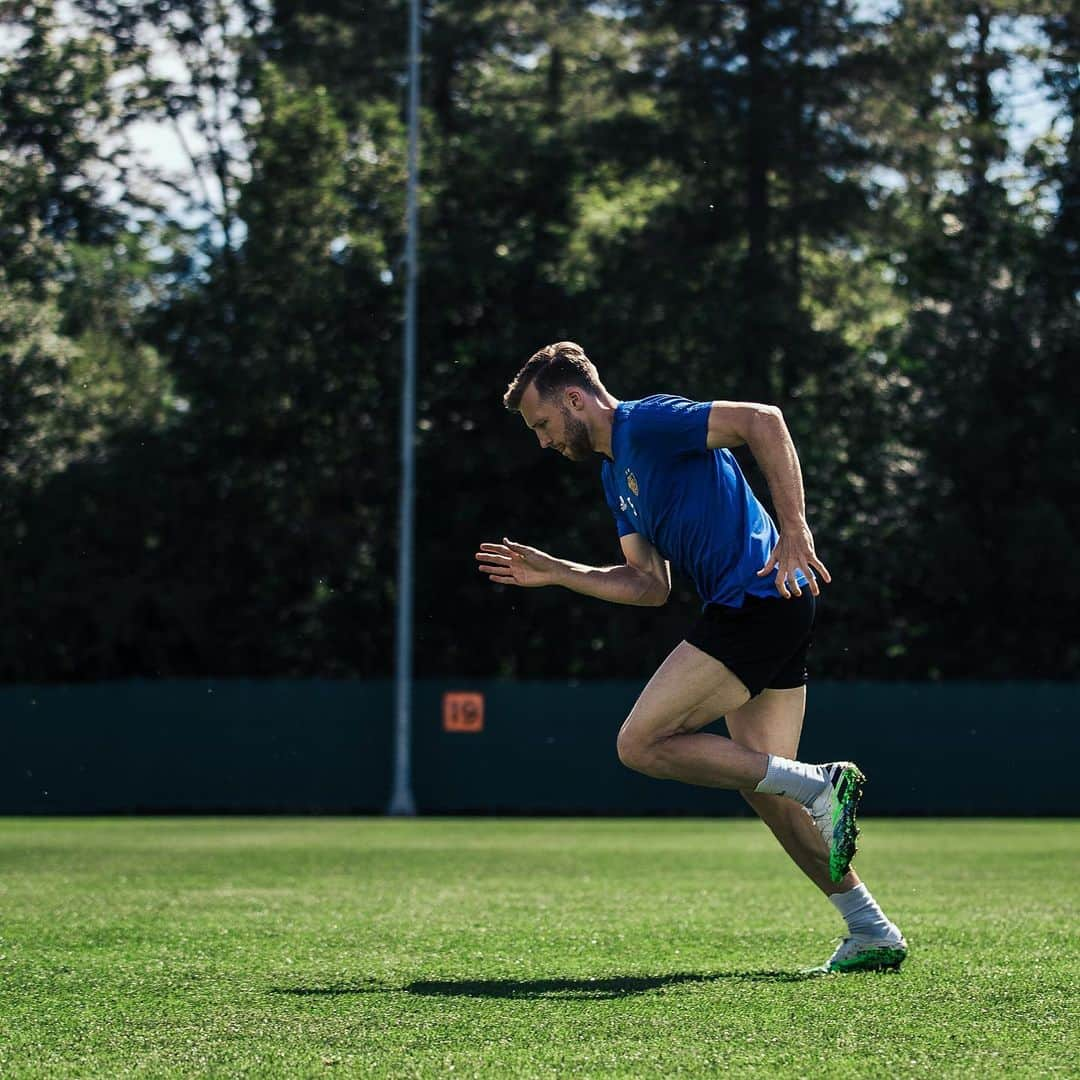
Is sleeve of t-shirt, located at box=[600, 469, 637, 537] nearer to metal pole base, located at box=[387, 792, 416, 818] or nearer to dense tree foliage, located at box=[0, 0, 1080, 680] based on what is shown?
metal pole base, located at box=[387, 792, 416, 818]

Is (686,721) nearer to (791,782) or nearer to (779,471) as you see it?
(791,782)

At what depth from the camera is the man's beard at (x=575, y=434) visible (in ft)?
21.3

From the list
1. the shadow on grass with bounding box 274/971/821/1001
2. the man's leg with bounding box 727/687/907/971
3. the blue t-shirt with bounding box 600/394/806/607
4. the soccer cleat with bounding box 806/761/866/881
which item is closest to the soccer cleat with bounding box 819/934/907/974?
the man's leg with bounding box 727/687/907/971

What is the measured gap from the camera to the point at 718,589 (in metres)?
6.37

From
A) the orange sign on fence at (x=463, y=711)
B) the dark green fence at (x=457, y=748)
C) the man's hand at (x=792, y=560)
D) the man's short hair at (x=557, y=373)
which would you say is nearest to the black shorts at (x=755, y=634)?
the man's hand at (x=792, y=560)

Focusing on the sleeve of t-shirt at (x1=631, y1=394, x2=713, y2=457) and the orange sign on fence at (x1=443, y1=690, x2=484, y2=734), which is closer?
the sleeve of t-shirt at (x1=631, y1=394, x2=713, y2=457)

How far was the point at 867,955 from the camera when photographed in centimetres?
635

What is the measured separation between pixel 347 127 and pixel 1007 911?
28.2 metres

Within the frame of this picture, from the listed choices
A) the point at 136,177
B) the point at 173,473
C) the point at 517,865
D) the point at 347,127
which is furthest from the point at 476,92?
the point at 517,865

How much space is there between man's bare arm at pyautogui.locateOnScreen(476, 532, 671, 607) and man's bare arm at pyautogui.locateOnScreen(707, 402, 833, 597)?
0.70m

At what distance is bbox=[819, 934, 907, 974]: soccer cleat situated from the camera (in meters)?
6.34

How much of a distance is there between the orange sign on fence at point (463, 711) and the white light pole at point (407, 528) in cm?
58

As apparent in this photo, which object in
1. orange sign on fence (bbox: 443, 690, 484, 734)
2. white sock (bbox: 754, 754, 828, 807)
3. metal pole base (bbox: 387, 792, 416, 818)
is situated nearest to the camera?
white sock (bbox: 754, 754, 828, 807)

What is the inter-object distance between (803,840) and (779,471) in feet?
4.34
